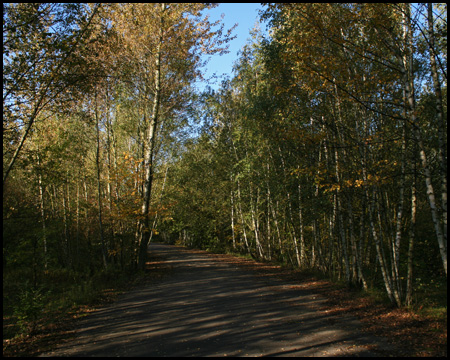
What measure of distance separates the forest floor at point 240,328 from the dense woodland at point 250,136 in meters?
1.11

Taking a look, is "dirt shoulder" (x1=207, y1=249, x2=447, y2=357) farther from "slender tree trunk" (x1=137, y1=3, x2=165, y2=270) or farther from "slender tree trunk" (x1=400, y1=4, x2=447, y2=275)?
"slender tree trunk" (x1=137, y1=3, x2=165, y2=270)

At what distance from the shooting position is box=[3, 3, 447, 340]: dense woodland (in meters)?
6.88

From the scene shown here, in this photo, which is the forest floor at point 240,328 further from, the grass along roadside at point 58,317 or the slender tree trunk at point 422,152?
→ the slender tree trunk at point 422,152

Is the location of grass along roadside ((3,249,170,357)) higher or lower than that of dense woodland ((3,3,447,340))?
lower

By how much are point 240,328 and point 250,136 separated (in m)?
12.5

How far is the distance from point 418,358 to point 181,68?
13671 mm

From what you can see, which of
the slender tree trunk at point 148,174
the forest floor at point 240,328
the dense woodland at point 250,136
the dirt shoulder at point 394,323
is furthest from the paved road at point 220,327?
the slender tree trunk at point 148,174

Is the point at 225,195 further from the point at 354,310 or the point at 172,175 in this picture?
the point at 354,310

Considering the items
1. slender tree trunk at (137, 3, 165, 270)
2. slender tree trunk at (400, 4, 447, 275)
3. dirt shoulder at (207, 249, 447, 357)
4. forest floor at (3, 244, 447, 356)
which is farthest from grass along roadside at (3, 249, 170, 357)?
slender tree trunk at (400, 4, 447, 275)

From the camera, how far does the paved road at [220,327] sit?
186 inches

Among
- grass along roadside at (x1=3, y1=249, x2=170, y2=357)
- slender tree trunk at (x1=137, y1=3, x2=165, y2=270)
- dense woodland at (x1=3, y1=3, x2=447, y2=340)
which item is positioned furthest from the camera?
slender tree trunk at (x1=137, y1=3, x2=165, y2=270)

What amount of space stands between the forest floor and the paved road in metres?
0.02

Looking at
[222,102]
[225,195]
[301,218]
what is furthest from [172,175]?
[301,218]

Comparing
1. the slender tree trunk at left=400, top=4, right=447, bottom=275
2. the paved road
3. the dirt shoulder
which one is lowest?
Answer: the dirt shoulder
